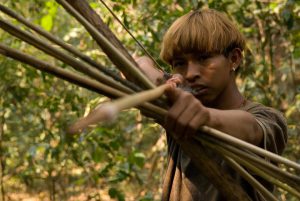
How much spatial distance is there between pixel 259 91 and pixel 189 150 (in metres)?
2.40

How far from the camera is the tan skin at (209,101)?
3.03 ft

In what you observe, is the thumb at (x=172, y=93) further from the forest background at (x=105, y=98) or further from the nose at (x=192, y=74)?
the forest background at (x=105, y=98)

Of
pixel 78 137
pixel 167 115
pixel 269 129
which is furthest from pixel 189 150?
pixel 78 137

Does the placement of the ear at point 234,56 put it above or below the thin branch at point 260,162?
above

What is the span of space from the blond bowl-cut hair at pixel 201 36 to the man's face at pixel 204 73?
0.02 m

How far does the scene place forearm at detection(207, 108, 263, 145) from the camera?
1048 millimetres

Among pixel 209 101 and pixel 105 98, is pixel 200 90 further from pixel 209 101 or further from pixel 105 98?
pixel 105 98

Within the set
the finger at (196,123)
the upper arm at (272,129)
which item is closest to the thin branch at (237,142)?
the finger at (196,123)

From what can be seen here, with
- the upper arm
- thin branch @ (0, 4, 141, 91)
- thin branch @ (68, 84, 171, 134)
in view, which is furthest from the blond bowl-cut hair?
thin branch @ (68, 84, 171, 134)

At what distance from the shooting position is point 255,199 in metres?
1.29

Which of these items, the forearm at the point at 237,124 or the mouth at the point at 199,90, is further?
the mouth at the point at 199,90

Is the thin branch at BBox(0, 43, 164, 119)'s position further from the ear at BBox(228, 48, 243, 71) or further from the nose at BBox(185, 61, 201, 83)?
the ear at BBox(228, 48, 243, 71)

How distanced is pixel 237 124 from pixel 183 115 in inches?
9.0

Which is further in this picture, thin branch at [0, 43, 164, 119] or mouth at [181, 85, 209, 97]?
mouth at [181, 85, 209, 97]
